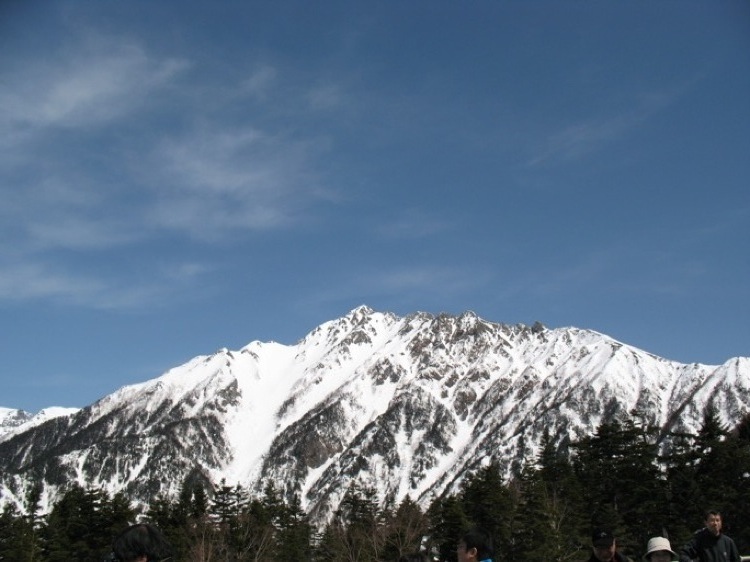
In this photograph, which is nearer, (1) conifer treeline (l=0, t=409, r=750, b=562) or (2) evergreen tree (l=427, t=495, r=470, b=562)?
(1) conifer treeline (l=0, t=409, r=750, b=562)

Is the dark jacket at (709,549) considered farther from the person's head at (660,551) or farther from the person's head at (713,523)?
the person's head at (660,551)

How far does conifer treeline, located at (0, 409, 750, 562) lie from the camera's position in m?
41.7

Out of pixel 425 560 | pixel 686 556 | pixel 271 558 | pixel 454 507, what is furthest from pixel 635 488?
pixel 425 560

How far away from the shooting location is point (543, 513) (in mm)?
45219

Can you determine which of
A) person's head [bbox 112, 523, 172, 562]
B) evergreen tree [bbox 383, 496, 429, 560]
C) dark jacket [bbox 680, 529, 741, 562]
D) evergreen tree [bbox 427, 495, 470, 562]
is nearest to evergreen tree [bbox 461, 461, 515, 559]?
evergreen tree [bbox 427, 495, 470, 562]

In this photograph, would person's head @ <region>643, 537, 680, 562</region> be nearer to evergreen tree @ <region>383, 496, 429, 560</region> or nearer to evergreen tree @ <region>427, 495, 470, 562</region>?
evergreen tree @ <region>427, 495, 470, 562</region>

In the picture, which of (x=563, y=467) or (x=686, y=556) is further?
(x=563, y=467)

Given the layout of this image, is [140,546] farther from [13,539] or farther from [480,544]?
[13,539]

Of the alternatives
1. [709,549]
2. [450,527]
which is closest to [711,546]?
[709,549]

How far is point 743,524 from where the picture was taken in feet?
131

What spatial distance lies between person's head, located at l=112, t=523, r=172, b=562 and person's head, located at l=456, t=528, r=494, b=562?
A: 3296 mm

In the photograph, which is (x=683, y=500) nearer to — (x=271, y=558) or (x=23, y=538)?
(x=271, y=558)

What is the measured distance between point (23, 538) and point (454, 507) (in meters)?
31.4

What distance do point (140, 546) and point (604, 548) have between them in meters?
5.23
